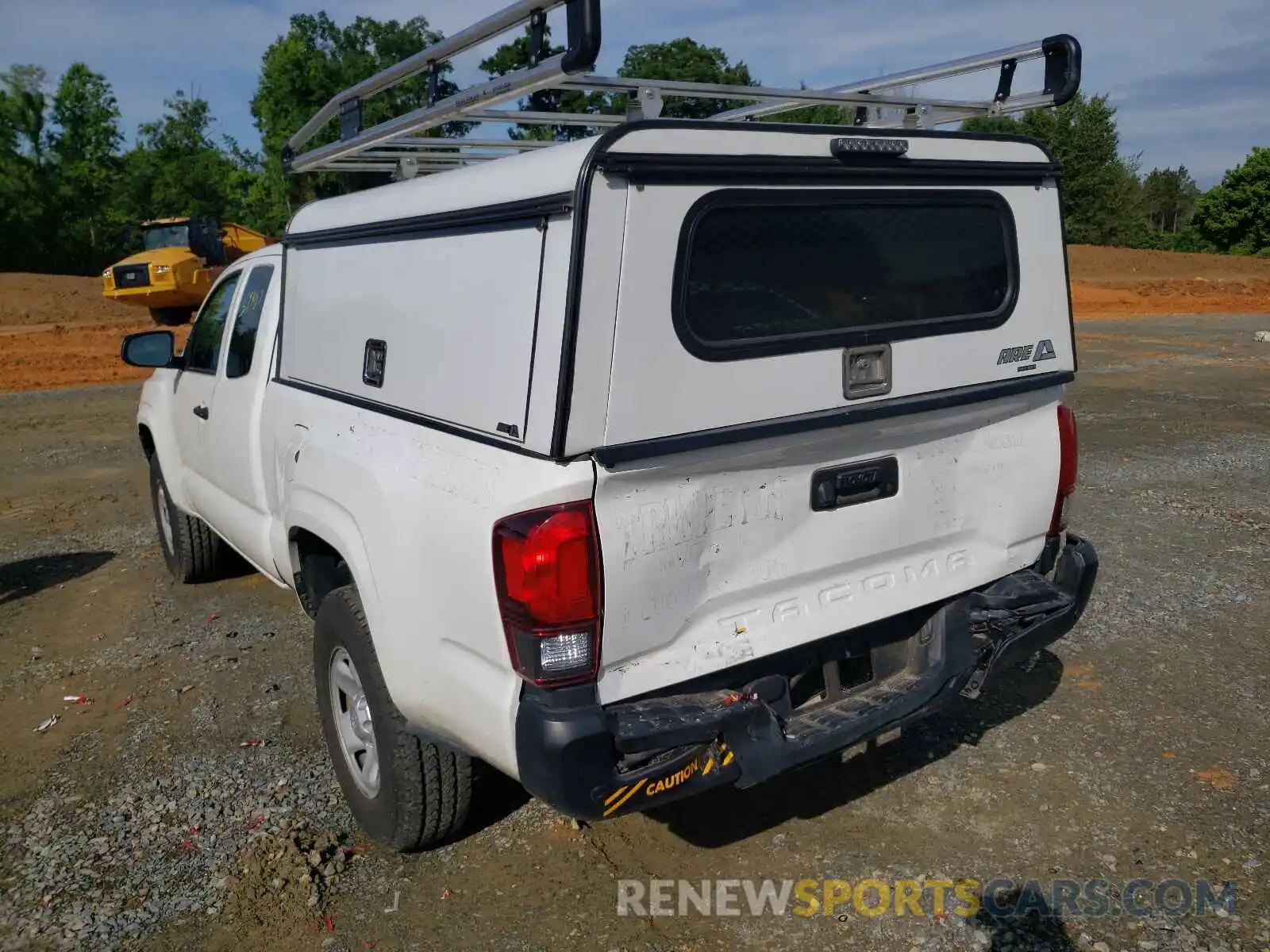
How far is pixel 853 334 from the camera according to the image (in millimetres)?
3090

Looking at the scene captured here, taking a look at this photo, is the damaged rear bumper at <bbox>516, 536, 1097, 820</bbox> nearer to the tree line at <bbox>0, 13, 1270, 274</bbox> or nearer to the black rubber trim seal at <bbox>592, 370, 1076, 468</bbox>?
the black rubber trim seal at <bbox>592, 370, 1076, 468</bbox>

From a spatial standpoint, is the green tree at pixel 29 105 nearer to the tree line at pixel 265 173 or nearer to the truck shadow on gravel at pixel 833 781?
the tree line at pixel 265 173

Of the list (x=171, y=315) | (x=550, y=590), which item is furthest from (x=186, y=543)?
(x=171, y=315)

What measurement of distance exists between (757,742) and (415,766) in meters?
1.08

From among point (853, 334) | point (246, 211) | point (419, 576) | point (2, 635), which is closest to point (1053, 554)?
point (853, 334)

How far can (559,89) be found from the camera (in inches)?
115

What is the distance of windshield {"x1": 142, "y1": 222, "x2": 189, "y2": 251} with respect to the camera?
77.7 ft

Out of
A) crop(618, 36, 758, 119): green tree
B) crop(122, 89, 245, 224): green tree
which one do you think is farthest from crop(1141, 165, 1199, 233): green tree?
crop(122, 89, 245, 224): green tree

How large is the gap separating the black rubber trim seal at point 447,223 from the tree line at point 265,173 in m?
31.4

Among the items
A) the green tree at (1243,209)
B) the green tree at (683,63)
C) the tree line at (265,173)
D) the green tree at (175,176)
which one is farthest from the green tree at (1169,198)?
the green tree at (175,176)

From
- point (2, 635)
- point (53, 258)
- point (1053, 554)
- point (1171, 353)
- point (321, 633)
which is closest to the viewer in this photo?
point (321, 633)

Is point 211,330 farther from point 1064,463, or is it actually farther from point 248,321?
point 1064,463

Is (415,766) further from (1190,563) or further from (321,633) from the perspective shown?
(1190,563)

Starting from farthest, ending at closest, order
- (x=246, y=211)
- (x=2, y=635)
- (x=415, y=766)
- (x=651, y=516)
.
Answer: (x=246, y=211) → (x=2, y=635) → (x=415, y=766) → (x=651, y=516)
